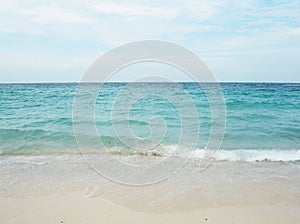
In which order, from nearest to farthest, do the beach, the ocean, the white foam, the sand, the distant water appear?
the sand → the beach → the ocean → the white foam → the distant water

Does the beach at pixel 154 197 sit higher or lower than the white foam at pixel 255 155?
lower

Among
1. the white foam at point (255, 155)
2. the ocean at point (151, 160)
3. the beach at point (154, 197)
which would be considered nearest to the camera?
the beach at point (154, 197)

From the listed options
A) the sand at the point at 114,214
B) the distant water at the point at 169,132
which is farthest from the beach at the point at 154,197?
the distant water at the point at 169,132

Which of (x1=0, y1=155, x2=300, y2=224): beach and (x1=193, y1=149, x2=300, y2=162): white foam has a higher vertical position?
(x1=193, y1=149, x2=300, y2=162): white foam

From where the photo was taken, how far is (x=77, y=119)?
14312 mm

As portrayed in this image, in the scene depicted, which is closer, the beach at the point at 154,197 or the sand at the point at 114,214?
the sand at the point at 114,214

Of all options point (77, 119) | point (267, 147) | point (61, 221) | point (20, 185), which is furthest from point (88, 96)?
point (61, 221)

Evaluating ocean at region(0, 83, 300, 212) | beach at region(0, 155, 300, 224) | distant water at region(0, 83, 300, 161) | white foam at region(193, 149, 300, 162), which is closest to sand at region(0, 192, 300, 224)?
beach at region(0, 155, 300, 224)

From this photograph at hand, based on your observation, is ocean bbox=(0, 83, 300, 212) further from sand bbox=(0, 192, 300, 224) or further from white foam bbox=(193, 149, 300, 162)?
sand bbox=(0, 192, 300, 224)

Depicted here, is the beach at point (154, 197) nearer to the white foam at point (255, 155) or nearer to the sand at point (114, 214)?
the sand at point (114, 214)

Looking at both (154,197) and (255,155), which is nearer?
(154,197)

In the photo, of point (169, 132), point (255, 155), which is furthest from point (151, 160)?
point (169, 132)

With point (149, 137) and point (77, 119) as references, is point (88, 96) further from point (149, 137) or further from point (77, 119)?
point (149, 137)

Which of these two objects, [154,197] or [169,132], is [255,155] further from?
[154,197]
